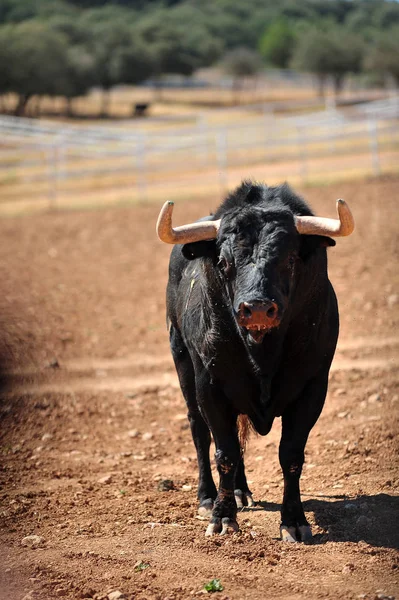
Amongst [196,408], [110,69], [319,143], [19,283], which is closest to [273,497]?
[196,408]

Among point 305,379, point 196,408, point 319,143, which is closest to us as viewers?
point 305,379

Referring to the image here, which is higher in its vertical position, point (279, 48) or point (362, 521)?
point (279, 48)

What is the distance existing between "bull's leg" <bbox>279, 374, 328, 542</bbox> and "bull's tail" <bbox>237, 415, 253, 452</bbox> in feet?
1.70

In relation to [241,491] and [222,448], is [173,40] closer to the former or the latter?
[241,491]

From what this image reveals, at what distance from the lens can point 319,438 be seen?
7777 mm

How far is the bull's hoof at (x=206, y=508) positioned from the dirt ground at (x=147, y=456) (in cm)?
10

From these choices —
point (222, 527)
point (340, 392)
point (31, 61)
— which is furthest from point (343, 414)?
point (31, 61)

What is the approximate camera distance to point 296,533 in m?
5.44

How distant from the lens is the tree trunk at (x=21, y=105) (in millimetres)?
31078

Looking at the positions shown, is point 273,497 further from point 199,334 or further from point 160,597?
point 160,597

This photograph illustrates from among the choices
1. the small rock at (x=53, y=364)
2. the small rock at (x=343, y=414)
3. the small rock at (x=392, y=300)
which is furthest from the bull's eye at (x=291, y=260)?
the small rock at (x=392, y=300)

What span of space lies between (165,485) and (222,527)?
1238 mm

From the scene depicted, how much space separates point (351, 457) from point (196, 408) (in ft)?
4.65

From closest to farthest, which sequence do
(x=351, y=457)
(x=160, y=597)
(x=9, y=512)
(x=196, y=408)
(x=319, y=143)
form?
(x=160, y=597) → (x=9, y=512) → (x=196, y=408) → (x=351, y=457) → (x=319, y=143)
